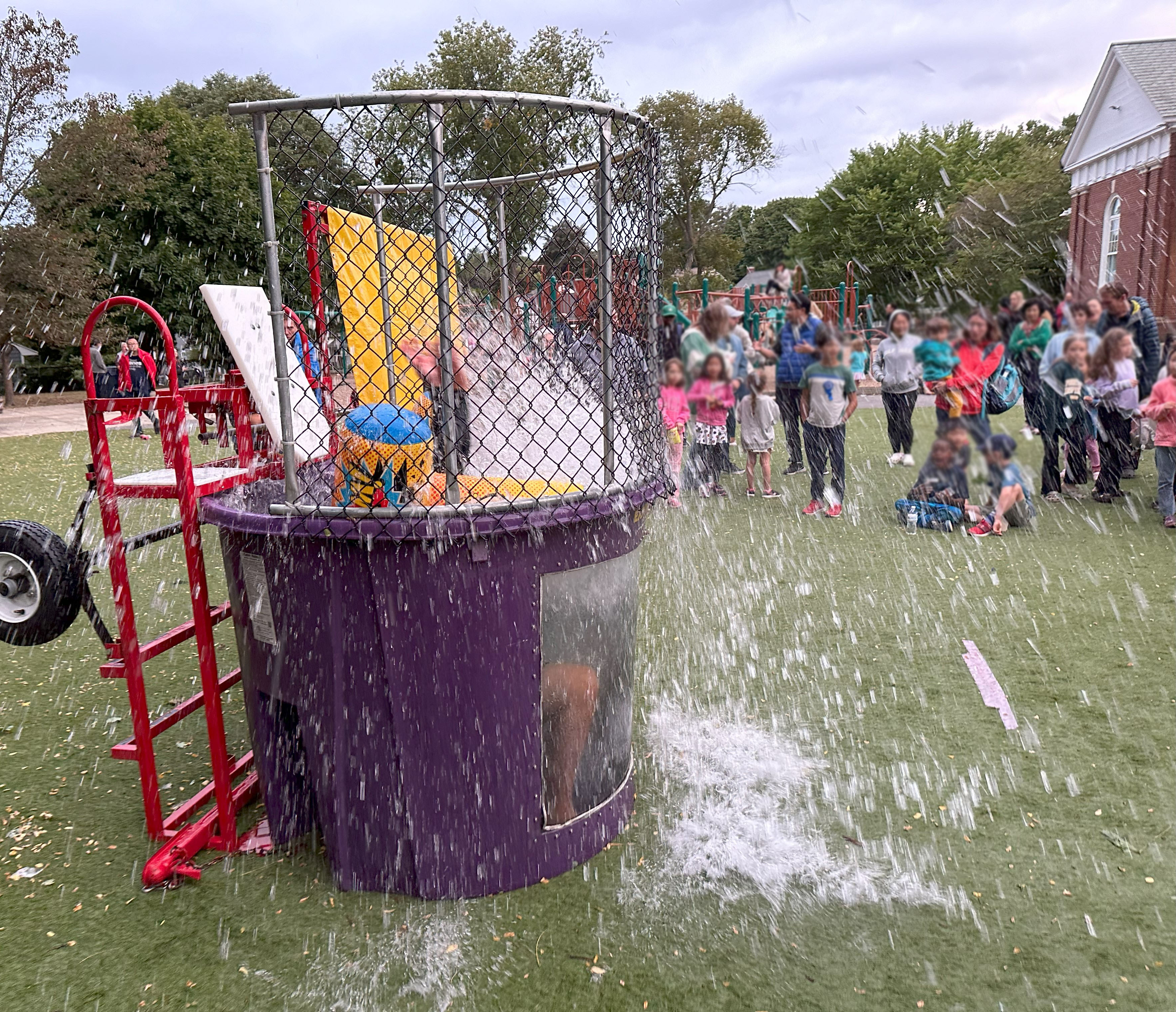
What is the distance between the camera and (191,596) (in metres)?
3.23

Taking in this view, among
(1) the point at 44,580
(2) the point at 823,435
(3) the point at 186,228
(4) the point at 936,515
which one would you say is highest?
(3) the point at 186,228

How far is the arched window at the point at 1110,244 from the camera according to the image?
63.8 inches

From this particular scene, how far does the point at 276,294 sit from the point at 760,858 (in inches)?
97.0

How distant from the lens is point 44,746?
13.6 feet

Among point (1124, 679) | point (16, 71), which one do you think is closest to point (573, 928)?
point (1124, 679)

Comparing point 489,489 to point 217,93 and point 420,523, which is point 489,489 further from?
point 217,93

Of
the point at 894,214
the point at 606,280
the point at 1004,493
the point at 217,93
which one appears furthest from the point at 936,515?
the point at 217,93

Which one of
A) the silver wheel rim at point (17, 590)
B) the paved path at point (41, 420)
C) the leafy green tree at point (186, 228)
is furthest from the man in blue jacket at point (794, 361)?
the leafy green tree at point (186, 228)

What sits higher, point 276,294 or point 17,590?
point 276,294

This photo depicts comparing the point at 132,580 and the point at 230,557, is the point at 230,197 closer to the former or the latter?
the point at 132,580

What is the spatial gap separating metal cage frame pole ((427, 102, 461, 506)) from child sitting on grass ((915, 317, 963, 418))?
4.30 feet

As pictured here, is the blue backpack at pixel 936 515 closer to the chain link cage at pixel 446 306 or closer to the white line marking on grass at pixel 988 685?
the white line marking on grass at pixel 988 685

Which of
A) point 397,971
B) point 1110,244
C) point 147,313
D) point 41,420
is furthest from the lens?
point 41,420

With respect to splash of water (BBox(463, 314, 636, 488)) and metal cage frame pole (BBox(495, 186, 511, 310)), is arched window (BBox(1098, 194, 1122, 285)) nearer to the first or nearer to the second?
splash of water (BBox(463, 314, 636, 488))
